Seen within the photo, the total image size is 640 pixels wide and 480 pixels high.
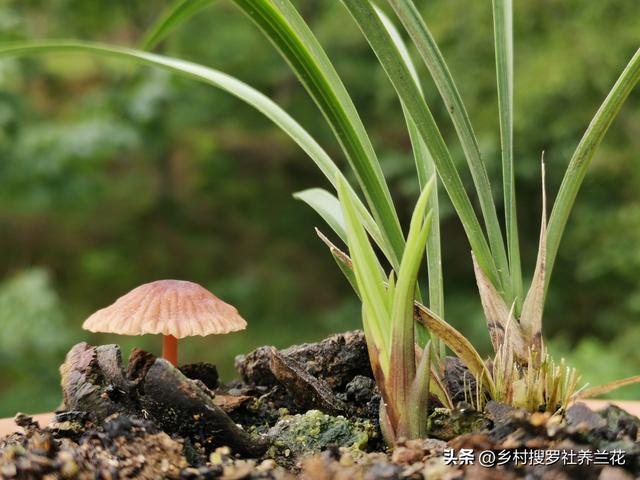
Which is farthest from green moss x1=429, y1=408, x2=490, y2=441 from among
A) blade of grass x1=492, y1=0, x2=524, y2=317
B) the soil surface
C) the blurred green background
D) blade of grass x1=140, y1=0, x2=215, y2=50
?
the blurred green background

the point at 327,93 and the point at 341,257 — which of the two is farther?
the point at 341,257

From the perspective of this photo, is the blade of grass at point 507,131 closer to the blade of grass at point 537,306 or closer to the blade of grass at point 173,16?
the blade of grass at point 537,306

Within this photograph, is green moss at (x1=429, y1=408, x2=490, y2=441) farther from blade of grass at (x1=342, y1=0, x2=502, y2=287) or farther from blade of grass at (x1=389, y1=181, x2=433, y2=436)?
blade of grass at (x1=342, y1=0, x2=502, y2=287)

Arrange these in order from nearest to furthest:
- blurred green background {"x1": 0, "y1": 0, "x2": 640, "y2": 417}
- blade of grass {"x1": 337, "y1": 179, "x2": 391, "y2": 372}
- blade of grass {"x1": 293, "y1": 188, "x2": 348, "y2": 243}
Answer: blade of grass {"x1": 337, "y1": 179, "x2": 391, "y2": 372} → blade of grass {"x1": 293, "y1": 188, "x2": 348, "y2": 243} → blurred green background {"x1": 0, "y1": 0, "x2": 640, "y2": 417}

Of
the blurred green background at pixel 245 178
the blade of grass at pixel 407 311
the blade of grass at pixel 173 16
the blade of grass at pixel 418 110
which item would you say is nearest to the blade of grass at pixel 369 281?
the blade of grass at pixel 407 311

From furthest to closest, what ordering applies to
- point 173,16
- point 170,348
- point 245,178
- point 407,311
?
point 245,178
point 173,16
point 170,348
point 407,311

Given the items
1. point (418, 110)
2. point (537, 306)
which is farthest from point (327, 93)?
point (537, 306)

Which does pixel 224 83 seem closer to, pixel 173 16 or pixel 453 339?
pixel 173 16
